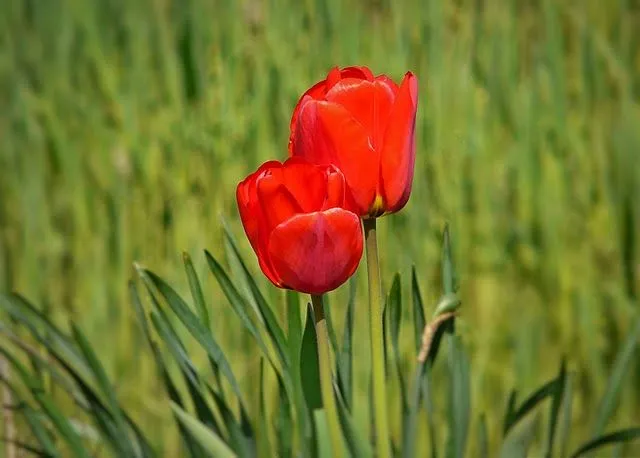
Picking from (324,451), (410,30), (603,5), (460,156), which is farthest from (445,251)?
(603,5)

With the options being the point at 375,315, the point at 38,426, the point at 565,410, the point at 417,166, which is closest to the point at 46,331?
the point at 38,426

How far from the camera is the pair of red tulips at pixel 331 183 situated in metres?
0.68

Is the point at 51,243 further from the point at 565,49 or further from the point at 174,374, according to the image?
the point at 565,49

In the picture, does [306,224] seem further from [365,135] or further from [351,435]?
[351,435]

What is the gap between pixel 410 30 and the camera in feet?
5.38

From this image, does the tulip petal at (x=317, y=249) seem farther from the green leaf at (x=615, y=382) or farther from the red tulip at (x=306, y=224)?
the green leaf at (x=615, y=382)

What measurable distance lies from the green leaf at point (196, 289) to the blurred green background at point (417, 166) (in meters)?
0.58

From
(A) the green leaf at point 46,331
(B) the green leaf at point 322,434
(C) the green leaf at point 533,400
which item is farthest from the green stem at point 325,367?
(A) the green leaf at point 46,331

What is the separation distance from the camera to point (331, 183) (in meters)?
0.68

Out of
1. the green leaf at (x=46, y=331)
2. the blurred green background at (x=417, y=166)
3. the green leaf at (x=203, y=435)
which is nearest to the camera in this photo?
the green leaf at (x=203, y=435)

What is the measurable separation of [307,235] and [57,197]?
1194 millimetres

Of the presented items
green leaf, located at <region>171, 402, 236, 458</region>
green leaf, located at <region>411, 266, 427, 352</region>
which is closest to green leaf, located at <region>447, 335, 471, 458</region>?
green leaf, located at <region>411, 266, 427, 352</region>

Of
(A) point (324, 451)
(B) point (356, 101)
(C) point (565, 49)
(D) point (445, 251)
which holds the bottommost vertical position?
(A) point (324, 451)

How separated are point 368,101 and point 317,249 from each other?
117 millimetres
